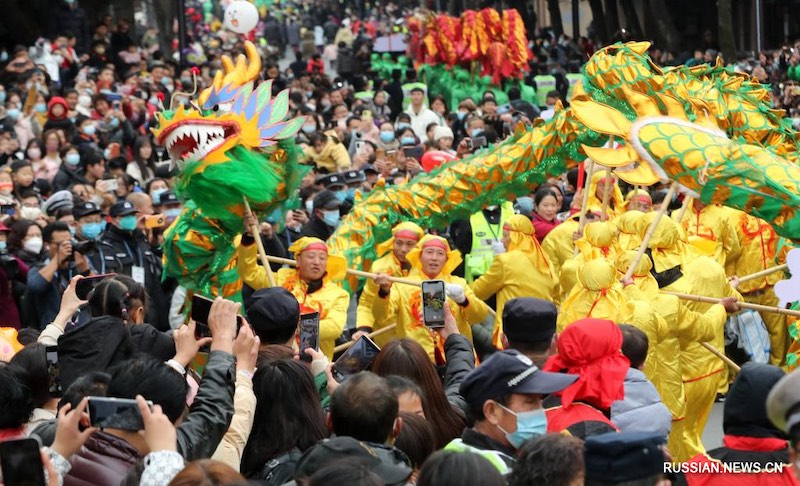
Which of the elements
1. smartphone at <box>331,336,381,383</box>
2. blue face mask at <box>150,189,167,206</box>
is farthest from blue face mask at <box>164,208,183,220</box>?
smartphone at <box>331,336,381,383</box>

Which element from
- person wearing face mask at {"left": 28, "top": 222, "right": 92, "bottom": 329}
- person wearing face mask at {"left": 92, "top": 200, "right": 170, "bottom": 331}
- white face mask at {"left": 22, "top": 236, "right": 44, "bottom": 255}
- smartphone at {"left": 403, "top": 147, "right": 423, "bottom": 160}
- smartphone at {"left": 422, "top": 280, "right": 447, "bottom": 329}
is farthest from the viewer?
smartphone at {"left": 403, "top": 147, "right": 423, "bottom": 160}

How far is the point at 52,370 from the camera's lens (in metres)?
5.52

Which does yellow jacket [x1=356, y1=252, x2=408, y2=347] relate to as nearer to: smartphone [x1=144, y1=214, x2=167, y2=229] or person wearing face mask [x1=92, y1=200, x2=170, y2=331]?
person wearing face mask [x1=92, y1=200, x2=170, y2=331]

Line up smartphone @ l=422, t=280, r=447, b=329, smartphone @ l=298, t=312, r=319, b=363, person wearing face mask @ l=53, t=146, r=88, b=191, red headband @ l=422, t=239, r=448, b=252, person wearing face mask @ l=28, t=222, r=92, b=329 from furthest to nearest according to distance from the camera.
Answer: person wearing face mask @ l=53, t=146, r=88, b=191, person wearing face mask @ l=28, t=222, r=92, b=329, red headband @ l=422, t=239, r=448, b=252, smartphone @ l=422, t=280, r=447, b=329, smartphone @ l=298, t=312, r=319, b=363

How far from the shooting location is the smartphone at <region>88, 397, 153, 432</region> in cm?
420

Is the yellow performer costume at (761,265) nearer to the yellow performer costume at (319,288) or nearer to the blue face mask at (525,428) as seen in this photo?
the yellow performer costume at (319,288)

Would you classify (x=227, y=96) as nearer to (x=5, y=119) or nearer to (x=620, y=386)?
(x=620, y=386)

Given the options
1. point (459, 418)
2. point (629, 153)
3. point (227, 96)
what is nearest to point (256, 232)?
point (227, 96)

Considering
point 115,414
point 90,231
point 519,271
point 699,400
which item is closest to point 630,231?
point 519,271

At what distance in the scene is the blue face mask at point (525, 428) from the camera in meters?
4.52

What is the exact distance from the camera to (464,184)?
967 cm

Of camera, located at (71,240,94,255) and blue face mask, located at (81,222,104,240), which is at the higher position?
camera, located at (71,240,94,255)

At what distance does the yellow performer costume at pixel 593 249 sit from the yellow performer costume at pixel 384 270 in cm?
125

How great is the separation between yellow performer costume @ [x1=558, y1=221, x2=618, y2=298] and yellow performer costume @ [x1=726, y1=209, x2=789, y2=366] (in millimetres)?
1971
